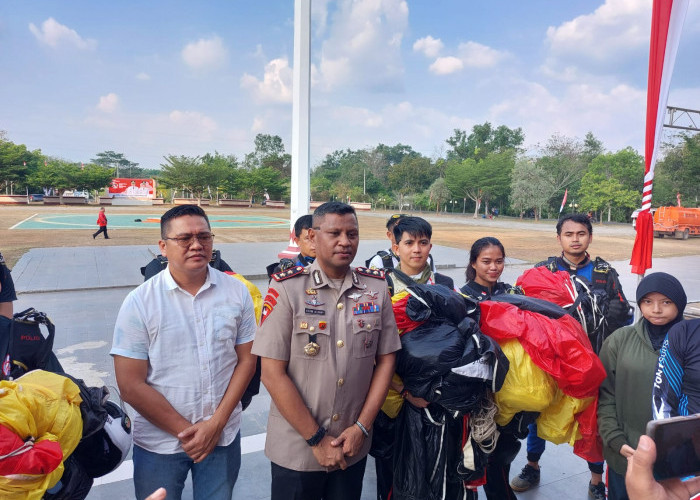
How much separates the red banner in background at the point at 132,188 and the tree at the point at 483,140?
43.6m

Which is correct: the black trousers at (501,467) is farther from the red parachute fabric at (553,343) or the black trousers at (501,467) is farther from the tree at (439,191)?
Answer: the tree at (439,191)

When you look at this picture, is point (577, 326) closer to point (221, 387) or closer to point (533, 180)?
point (221, 387)

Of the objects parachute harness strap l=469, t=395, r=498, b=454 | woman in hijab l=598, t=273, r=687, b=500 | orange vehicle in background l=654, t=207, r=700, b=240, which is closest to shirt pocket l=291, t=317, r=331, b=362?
parachute harness strap l=469, t=395, r=498, b=454

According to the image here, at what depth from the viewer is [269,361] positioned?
1609 mm

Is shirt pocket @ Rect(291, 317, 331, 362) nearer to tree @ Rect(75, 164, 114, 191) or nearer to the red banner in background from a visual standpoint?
tree @ Rect(75, 164, 114, 191)

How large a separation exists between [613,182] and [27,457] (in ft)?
146

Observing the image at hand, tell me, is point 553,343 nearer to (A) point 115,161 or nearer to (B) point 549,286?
(B) point 549,286

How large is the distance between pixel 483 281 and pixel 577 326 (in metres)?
0.90

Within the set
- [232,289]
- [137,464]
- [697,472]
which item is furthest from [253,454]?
[697,472]

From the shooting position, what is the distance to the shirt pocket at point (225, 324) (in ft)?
5.79

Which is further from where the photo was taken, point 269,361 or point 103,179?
point 103,179

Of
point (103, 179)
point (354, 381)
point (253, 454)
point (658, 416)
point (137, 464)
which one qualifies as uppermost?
point (103, 179)

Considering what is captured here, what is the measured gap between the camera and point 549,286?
2.48 m

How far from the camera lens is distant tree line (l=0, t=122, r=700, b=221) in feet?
125
